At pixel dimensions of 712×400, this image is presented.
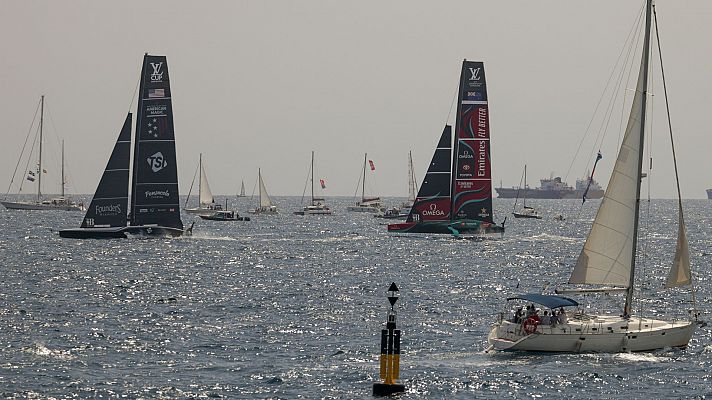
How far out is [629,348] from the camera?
48.1 m

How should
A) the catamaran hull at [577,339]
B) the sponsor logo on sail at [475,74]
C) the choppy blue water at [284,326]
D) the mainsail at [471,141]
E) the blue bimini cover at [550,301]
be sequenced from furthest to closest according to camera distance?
the sponsor logo on sail at [475,74] < the mainsail at [471,141] < the blue bimini cover at [550,301] < the catamaran hull at [577,339] < the choppy blue water at [284,326]

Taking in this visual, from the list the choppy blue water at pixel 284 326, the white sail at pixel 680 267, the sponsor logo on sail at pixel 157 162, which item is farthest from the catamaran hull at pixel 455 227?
the white sail at pixel 680 267

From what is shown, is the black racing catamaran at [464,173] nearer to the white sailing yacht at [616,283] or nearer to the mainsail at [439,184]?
the mainsail at [439,184]

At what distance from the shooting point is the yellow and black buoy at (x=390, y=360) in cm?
3962

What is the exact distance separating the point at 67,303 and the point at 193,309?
6.68 m

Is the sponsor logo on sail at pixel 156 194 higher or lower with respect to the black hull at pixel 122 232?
higher

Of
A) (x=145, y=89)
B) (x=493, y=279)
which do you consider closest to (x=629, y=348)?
(x=493, y=279)

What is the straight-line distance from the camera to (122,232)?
100688 mm

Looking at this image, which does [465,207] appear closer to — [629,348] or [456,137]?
[456,137]

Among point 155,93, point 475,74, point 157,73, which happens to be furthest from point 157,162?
point 475,74

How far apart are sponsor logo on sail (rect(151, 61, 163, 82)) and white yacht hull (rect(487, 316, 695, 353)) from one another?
57.9m

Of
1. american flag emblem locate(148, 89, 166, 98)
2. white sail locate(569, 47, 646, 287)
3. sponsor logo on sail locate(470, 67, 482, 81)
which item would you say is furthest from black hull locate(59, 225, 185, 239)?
white sail locate(569, 47, 646, 287)

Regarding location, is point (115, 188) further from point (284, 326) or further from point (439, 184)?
point (284, 326)

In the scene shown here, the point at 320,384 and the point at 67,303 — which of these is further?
the point at 67,303
